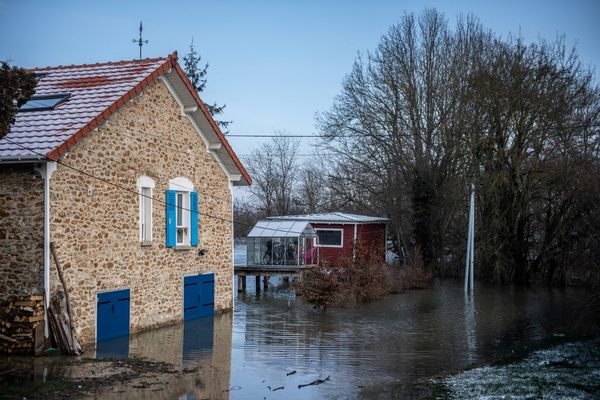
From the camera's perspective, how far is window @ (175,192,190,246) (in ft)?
68.4

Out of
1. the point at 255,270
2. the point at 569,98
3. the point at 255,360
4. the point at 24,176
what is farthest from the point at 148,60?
the point at 569,98

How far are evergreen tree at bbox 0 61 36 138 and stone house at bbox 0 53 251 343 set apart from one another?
7.91 feet

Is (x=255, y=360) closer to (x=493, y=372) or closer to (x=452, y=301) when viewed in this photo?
(x=493, y=372)

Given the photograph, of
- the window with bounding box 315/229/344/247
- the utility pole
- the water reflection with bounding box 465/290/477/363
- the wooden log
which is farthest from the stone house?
the window with bounding box 315/229/344/247

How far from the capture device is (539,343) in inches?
705

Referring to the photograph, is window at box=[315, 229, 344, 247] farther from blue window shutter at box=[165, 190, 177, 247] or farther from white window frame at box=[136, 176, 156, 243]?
white window frame at box=[136, 176, 156, 243]

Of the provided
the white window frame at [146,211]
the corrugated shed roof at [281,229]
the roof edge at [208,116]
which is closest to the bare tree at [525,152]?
the corrugated shed roof at [281,229]

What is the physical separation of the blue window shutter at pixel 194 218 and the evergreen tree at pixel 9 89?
27.7ft

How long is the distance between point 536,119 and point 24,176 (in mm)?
26426

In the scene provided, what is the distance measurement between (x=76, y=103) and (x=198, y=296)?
6.78 m

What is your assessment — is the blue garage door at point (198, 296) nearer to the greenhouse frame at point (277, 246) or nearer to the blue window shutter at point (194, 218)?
the blue window shutter at point (194, 218)

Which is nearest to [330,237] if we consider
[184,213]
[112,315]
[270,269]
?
[270,269]

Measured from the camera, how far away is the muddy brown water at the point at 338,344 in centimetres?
1314

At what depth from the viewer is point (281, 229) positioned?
33.5 meters
